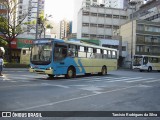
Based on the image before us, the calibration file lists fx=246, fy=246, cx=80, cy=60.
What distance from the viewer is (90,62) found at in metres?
21.7

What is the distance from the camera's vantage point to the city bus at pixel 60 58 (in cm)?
1706

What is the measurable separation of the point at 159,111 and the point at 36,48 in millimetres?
12075

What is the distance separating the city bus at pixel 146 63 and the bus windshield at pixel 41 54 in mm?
27410

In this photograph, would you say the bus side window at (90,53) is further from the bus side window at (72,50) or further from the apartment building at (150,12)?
the apartment building at (150,12)

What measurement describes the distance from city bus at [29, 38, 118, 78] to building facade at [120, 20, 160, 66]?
4445cm

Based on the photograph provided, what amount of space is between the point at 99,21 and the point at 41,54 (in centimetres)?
6665

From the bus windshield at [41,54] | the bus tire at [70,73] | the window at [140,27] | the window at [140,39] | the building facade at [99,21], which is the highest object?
the building facade at [99,21]

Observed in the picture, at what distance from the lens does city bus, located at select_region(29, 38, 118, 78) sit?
17.1 meters

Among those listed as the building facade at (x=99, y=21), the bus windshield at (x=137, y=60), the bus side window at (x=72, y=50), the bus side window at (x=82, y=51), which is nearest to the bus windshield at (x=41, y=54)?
the bus side window at (x=72, y=50)

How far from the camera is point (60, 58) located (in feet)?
57.9

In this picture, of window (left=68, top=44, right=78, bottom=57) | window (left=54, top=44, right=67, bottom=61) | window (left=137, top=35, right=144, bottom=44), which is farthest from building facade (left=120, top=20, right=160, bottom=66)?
window (left=54, top=44, right=67, bottom=61)

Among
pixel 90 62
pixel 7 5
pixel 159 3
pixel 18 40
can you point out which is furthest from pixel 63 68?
pixel 159 3

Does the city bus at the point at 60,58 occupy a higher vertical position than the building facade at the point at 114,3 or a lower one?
lower

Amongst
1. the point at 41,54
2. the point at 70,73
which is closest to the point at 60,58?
the point at 41,54
